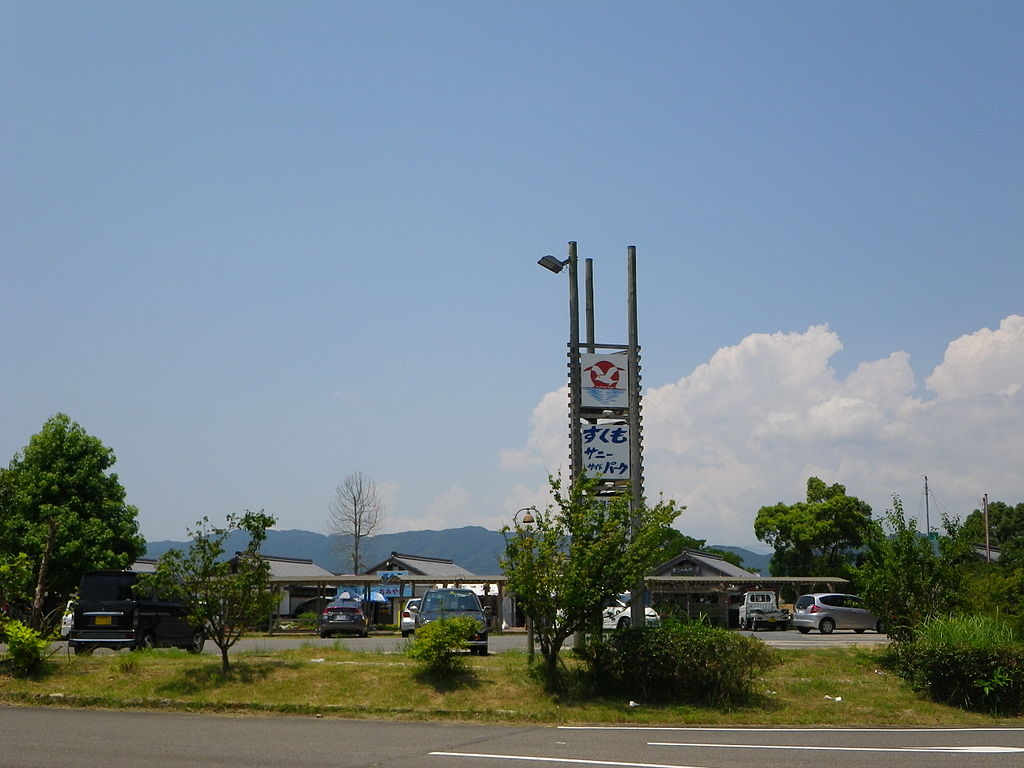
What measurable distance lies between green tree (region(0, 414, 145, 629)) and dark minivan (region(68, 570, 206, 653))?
13322mm

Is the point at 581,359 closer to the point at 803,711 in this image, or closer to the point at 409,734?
the point at 803,711

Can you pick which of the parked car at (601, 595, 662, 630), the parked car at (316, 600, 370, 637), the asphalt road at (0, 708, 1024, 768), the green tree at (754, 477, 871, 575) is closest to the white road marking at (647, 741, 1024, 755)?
the asphalt road at (0, 708, 1024, 768)

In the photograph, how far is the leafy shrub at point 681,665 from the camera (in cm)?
1592

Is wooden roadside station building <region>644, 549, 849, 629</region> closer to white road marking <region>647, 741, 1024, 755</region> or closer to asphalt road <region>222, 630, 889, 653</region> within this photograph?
asphalt road <region>222, 630, 889, 653</region>

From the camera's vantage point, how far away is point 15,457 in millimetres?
35562

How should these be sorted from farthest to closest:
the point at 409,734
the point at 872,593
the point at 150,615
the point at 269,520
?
the point at 150,615
the point at 872,593
the point at 269,520
the point at 409,734

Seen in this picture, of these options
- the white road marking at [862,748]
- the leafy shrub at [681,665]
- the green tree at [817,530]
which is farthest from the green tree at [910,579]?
the green tree at [817,530]

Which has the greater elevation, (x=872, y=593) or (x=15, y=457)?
(x=15, y=457)

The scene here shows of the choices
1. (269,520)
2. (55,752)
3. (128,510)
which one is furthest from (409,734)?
(128,510)

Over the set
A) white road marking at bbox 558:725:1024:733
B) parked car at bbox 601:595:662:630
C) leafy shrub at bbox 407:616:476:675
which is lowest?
white road marking at bbox 558:725:1024:733

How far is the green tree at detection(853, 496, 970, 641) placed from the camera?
18688 mm

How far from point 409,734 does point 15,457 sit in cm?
2737

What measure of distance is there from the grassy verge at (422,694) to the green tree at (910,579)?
1090mm

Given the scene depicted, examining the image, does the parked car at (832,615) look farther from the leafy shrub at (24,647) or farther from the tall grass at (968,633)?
the leafy shrub at (24,647)
